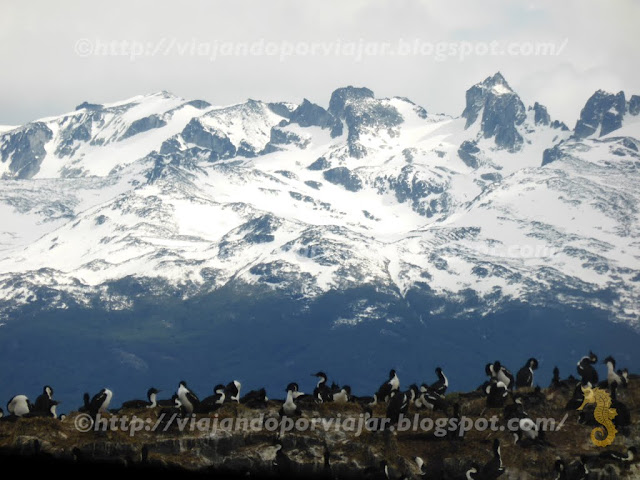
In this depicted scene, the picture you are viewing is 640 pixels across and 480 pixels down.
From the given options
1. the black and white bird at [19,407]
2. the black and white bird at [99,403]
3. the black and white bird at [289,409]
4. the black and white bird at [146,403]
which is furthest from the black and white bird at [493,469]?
the black and white bird at [19,407]

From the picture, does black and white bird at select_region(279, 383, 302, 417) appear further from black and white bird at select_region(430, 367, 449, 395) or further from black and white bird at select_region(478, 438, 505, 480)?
black and white bird at select_region(478, 438, 505, 480)

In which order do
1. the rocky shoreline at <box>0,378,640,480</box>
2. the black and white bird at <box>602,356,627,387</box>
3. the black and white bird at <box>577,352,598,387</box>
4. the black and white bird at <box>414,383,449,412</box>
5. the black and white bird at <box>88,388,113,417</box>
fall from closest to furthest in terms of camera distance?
the rocky shoreline at <box>0,378,640,480</box>
the black and white bird at <box>88,388,113,417</box>
the black and white bird at <box>414,383,449,412</box>
the black and white bird at <box>577,352,598,387</box>
the black and white bird at <box>602,356,627,387</box>

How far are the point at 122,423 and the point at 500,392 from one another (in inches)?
825

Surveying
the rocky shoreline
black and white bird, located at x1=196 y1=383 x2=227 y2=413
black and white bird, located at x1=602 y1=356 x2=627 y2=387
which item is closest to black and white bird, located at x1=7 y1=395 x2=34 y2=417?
the rocky shoreline

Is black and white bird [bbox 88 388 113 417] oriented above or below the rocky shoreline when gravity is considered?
above

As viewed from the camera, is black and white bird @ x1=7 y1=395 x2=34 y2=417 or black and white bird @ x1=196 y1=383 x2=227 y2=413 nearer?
black and white bird @ x1=196 y1=383 x2=227 y2=413

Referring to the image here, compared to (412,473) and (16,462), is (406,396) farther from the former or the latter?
(16,462)

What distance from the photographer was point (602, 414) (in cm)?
6347

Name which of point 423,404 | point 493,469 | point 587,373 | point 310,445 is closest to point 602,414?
point 587,373

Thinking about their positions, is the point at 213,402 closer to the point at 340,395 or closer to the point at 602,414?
the point at 340,395

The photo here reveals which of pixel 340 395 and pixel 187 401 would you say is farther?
pixel 340 395

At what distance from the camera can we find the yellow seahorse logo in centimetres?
6234

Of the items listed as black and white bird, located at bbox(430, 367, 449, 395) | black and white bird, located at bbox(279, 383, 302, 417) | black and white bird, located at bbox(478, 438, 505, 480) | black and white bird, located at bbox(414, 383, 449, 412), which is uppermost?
black and white bird, located at bbox(430, 367, 449, 395)

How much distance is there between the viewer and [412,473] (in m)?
57.8
